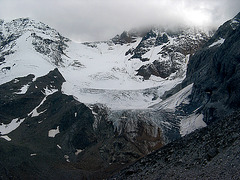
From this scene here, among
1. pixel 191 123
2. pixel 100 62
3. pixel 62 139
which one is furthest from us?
pixel 100 62

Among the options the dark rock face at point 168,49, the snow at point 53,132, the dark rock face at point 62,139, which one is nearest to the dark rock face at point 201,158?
the dark rock face at point 62,139

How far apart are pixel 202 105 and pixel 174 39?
123745mm

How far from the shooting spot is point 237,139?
24.1 metres

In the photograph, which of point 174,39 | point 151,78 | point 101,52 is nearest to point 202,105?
point 151,78

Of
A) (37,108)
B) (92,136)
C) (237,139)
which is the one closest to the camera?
(237,139)

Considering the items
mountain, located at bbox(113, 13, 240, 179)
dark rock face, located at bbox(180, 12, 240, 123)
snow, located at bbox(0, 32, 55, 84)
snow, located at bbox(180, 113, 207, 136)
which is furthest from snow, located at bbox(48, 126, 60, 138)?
snow, located at bbox(0, 32, 55, 84)

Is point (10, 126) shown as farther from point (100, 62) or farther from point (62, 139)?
point (100, 62)

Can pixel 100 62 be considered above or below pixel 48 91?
above

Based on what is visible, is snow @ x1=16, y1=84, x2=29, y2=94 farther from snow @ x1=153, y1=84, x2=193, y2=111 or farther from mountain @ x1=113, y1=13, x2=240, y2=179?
mountain @ x1=113, y1=13, x2=240, y2=179

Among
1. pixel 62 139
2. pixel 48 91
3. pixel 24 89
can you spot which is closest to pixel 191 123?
pixel 62 139

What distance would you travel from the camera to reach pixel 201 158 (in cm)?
2491

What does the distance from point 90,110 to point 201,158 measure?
188 feet

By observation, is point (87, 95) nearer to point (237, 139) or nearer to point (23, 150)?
point (23, 150)

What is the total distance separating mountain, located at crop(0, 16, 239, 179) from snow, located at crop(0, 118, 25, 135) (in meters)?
0.24
